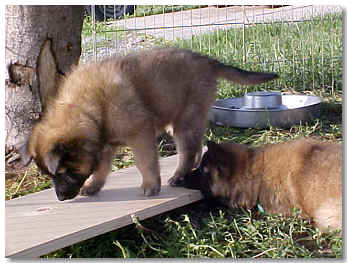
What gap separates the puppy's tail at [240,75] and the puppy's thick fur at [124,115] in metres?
0.02

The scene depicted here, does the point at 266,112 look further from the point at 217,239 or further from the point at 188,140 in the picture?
the point at 217,239

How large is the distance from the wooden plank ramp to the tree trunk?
68 cm

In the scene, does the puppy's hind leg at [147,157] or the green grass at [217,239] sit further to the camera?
the puppy's hind leg at [147,157]

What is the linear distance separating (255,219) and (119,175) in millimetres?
997

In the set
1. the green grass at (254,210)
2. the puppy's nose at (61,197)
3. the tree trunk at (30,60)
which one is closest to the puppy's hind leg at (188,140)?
the green grass at (254,210)

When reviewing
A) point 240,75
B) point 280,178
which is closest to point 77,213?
point 280,178

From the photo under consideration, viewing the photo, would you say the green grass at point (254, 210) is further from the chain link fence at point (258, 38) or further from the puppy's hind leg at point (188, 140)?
the puppy's hind leg at point (188, 140)

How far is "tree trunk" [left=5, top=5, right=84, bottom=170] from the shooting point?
339 centimetres

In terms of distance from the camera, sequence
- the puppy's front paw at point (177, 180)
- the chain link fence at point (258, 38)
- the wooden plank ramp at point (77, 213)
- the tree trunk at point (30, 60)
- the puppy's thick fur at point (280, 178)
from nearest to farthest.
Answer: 1. the wooden plank ramp at point (77, 213)
2. the puppy's thick fur at point (280, 178)
3. the puppy's front paw at point (177, 180)
4. the tree trunk at point (30, 60)
5. the chain link fence at point (258, 38)

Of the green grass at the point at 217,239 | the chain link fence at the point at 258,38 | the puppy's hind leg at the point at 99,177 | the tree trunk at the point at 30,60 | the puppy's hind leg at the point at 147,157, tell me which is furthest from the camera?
the chain link fence at the point at 258,38

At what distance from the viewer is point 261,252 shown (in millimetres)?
2467

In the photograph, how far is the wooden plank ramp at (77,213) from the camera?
7.55 ft

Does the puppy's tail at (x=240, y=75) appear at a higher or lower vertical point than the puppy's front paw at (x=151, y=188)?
higher

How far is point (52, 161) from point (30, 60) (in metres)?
1.15
